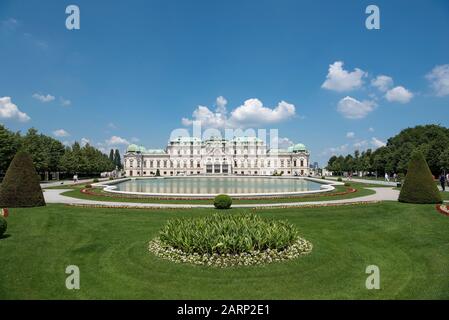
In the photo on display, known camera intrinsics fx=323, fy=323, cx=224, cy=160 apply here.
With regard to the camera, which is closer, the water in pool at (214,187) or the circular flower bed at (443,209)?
the circular flower bed at (443,209)

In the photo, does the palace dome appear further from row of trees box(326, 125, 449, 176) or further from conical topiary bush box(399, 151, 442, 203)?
conical topiary bush box(399, 151, 442, 203)

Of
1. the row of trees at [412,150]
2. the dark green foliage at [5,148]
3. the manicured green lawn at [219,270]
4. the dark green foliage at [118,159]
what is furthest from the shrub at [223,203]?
the dark green foliage at [118,159]

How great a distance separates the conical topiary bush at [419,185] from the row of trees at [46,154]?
3890 centimetres

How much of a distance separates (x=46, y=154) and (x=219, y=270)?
56.2 meters

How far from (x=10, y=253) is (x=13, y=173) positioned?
28.7 ft

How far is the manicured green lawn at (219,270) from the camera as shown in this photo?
23.1ft

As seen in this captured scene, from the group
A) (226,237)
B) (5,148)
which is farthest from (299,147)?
(226,237)

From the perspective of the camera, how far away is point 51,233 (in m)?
11.9

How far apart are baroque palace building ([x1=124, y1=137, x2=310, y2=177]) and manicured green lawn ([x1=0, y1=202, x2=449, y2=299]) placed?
9735 cm

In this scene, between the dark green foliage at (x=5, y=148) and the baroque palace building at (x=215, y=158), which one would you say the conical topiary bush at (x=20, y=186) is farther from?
the baroque palace building at (x=215, y=158)

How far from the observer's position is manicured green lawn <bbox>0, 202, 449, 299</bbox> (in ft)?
23.1

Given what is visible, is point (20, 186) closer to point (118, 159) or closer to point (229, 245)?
point (229, 245)

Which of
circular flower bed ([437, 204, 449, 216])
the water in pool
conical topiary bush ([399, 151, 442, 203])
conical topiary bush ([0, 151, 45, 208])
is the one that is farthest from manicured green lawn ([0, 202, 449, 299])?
the water in pool
